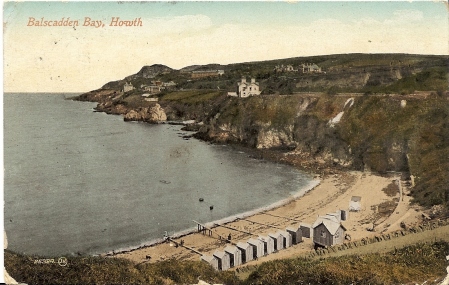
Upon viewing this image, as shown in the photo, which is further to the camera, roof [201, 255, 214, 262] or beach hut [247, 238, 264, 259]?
beach hut [247, 238, 264, 259]

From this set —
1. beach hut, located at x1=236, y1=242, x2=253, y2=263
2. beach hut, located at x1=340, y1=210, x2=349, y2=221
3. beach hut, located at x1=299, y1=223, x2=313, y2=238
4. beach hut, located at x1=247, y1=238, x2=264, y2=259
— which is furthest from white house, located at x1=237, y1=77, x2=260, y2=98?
beach hut, located at x1=236, y1=242, x2=253, y2=263

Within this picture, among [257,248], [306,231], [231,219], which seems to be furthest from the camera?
[231,219]

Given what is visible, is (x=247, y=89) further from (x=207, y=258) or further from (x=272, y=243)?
(x=207, y=258)

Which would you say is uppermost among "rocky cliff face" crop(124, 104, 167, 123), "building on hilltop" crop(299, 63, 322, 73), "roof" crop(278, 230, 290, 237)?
"building on hilltop" crop(299, 63, 322, 73)

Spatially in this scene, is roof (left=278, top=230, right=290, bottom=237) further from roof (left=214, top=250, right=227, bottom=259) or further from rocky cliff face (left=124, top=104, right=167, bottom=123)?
rocky cliff face (left=124, top=104, right=167, bottom=123)

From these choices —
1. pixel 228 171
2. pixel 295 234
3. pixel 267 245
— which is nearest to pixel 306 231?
pixel 295 234

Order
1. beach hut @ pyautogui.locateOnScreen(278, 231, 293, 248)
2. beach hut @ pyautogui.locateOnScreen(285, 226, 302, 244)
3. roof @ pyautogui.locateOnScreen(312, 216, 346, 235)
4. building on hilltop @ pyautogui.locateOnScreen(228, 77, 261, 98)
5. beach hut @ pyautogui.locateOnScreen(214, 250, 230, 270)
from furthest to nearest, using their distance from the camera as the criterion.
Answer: building on hilltop @ pyautogui.locateOnScreen(228, 77, 261, 98), beach hut @ pyautogui.locateOnScreen(285, 226, 302, 244), beach hut @ pyautogui.locateOnScreen(278, 231, 293, 248), roof @ pyautogui.locateOnScreen(312, 216, 346, 235), beach hut @ pyautogui.locateOnScreen(214, 250, 230, 270)
